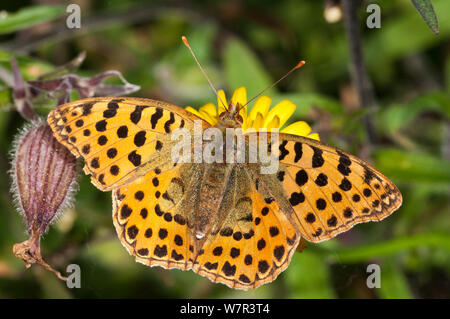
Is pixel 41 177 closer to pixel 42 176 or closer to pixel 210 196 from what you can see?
pixel 42 176

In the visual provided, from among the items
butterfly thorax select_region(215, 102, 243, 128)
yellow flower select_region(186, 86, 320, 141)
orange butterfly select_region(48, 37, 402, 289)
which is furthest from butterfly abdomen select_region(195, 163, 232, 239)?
yellow flower select_region(186, 86, 320, 141)

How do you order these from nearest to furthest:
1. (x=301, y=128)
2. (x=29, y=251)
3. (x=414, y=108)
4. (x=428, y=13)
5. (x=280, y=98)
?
(x=428, y=13) → (x=29, y=251) → (x=301, y=128) → (x=414, y=108) → (x=280, y=98)

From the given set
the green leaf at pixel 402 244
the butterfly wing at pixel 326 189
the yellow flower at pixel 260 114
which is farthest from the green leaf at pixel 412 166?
the butterfly wing at pixel 326 189

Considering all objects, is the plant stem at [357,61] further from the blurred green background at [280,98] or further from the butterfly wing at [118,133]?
the butterfly wing at [118,133]

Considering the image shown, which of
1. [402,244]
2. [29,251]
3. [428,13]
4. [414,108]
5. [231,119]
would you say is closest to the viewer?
[428,13]

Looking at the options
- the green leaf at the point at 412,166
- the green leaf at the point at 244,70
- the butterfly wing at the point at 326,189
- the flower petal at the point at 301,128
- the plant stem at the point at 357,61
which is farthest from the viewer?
the green leaf at the point at 244,70

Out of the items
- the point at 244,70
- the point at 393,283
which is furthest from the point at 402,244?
the point at 244,70

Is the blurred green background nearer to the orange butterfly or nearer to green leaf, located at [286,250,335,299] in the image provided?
green leaf, located at [286,250,335,299]
